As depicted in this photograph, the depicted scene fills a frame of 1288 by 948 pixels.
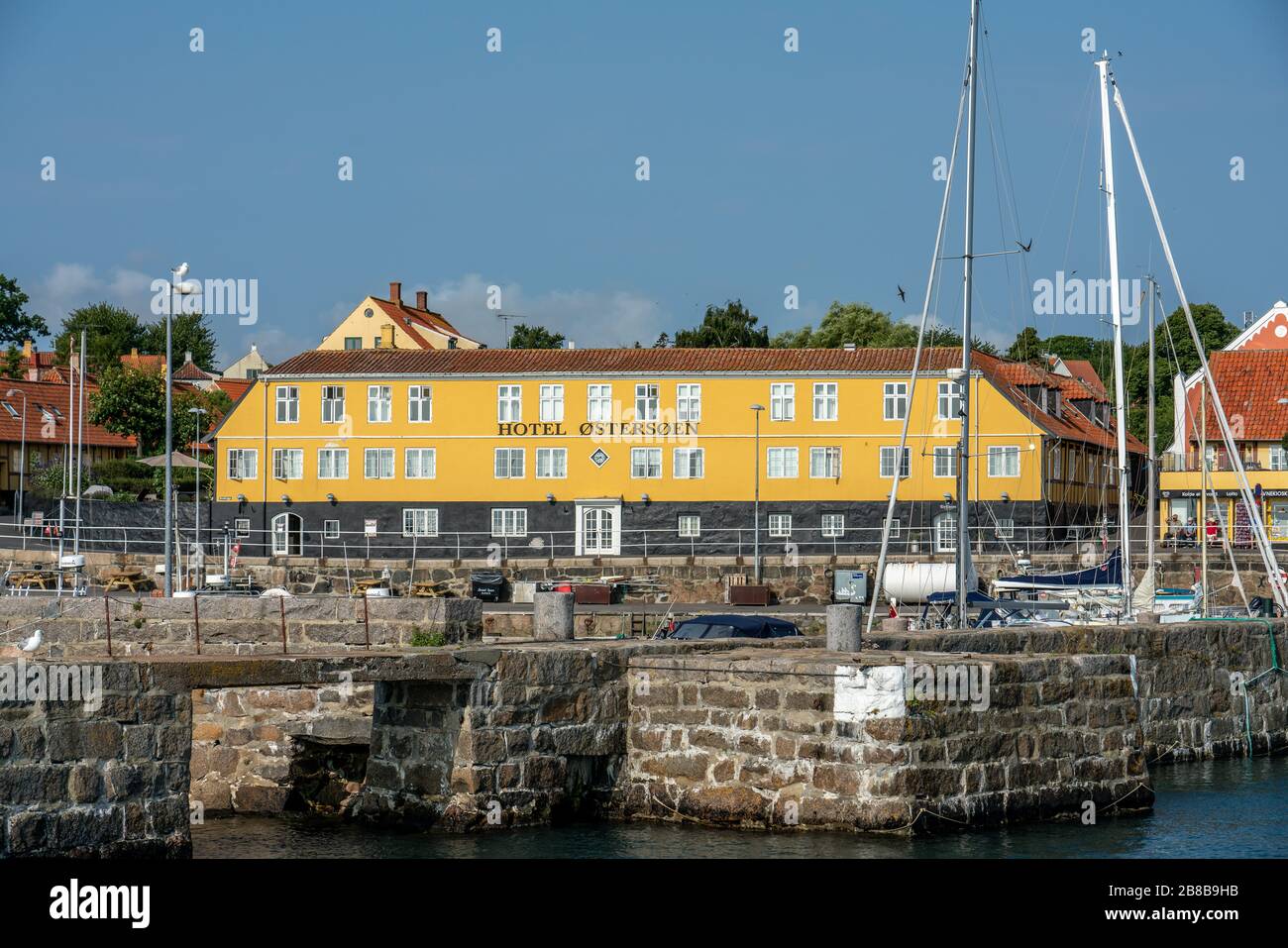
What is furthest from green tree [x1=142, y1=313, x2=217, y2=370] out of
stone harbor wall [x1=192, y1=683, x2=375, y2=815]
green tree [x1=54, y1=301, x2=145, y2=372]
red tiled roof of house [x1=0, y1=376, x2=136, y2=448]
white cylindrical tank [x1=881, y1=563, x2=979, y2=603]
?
stone harbor wall [x1=192, y1=683, x2=375, y2=815]

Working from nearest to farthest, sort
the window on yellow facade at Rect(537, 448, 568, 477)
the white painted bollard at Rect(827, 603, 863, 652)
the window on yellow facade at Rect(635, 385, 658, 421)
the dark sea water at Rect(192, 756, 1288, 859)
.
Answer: the dark sea water at Rect(192, 756, 1288, 859) → the white painted bollard at Rect(827, 603, 863, 652) → the window on yellow facade at Rect(635, 385, 658, 421) → the window on yellow facade at Rect(537, 448, 568, 477)

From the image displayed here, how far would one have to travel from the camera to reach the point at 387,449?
189 ft

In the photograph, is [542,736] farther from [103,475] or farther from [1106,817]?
[103,475]

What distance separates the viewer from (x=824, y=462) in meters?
55.3

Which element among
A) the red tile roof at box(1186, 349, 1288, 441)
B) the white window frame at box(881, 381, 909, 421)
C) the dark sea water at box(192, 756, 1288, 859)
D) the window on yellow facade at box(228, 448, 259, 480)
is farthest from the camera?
the red tile roof at box(1186, 349, 1288, 441)

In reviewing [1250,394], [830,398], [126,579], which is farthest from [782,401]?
[126,579]

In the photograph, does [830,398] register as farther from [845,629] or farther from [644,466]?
[845,629]

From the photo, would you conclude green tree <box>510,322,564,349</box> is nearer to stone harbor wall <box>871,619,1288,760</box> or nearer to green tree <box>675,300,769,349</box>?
green tree <box>675,300,769,349</box>

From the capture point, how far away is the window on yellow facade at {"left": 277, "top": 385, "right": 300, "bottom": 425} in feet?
191

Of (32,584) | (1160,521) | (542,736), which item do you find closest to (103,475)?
(32,584)

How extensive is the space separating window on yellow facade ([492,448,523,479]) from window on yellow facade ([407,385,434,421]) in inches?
103

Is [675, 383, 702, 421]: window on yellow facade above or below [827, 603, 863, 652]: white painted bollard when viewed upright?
above

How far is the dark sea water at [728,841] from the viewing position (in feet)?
55.5
